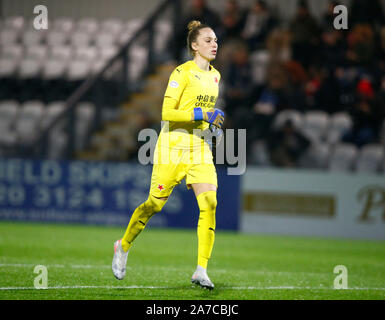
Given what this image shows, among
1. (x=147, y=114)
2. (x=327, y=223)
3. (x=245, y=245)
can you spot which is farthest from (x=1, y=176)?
(x=327, y=223)

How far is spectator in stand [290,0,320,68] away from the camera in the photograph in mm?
15216

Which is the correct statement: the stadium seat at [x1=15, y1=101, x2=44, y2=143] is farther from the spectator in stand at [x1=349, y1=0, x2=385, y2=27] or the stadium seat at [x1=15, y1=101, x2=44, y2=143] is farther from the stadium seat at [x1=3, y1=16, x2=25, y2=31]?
the spectator in stand at [x1=349, y1=0, x2=385, y2=27]

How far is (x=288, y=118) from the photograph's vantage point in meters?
14.3

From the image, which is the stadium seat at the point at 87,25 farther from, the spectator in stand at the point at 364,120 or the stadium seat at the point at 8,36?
the spectator in stand at the point at 364,120

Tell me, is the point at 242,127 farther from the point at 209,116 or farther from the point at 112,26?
the point at 209,116

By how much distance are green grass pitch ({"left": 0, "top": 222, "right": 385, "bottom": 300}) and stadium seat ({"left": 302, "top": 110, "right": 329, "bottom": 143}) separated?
268 centimetres

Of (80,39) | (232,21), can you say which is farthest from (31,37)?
(232,21)

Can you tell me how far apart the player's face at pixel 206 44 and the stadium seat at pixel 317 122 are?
843 cm

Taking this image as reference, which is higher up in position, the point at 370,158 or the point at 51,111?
the point at 51,111

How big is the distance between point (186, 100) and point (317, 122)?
8696 millimetres

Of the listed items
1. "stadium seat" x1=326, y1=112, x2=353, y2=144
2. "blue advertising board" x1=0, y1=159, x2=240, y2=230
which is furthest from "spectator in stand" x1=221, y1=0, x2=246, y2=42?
"blue advertising board" x1=0, y1=159, x2=240, y2=230

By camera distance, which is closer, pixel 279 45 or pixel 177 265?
pixel 177 265
